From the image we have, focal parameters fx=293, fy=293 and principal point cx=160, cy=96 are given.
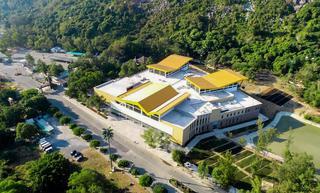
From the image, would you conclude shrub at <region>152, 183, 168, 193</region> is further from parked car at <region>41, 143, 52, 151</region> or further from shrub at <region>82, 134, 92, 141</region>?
parked car at <region>41, 143, 52, 151</region>

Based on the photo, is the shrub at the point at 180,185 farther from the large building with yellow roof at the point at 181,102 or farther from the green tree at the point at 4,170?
the green tree at the point at 4,170

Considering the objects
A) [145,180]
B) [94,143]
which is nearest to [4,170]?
[94,143]

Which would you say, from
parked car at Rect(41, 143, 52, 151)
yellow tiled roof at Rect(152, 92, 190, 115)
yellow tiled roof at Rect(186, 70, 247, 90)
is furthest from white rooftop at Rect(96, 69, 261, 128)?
parked car at Rect(41, 143, 52, 151)

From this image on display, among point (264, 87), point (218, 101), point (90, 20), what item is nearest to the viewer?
point (218, 101)

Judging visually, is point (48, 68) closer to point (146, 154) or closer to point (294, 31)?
point (146, 154)

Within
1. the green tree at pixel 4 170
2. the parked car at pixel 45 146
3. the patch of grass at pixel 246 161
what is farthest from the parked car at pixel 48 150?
the patch of grass at pixel 246 161

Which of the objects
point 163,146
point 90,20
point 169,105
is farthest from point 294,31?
point 90,20
